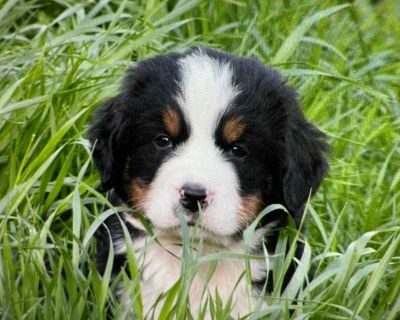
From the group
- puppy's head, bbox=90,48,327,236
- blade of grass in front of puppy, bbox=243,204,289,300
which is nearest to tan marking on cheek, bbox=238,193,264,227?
puppy's head, bbox=90,48,327,236

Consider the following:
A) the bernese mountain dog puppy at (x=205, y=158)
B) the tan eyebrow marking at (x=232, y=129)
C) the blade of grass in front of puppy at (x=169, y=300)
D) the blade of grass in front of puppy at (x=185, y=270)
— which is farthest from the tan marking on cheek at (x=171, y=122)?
the blade of grass in front of puppy at (x=169, y=300)

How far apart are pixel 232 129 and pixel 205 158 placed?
7.9 inches

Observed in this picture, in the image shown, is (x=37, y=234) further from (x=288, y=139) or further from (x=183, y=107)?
(x=288, y=139)

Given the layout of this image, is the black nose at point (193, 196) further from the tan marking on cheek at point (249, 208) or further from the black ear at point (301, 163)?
the black ear at point (301, 163)

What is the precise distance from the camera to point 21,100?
580 cm

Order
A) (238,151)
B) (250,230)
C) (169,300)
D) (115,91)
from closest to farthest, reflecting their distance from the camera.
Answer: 1. (169,300)
2. (250,230)
3. (238,151)
4. (115,91)

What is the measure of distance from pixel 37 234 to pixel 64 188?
92 centimetres

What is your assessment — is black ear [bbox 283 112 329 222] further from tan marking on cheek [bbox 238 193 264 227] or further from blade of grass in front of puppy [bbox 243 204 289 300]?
blade of grass in front of puppy [bbox 243 204 289 300]

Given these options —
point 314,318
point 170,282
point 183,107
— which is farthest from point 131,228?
point 314,318

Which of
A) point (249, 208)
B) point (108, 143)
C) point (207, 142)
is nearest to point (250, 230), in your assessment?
point (249, 208)

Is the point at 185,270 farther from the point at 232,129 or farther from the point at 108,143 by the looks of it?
the point at 108,143

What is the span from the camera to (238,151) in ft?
15.8

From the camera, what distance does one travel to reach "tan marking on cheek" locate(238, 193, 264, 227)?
4711 millimetres

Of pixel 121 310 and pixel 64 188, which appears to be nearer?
pixel 121 310
